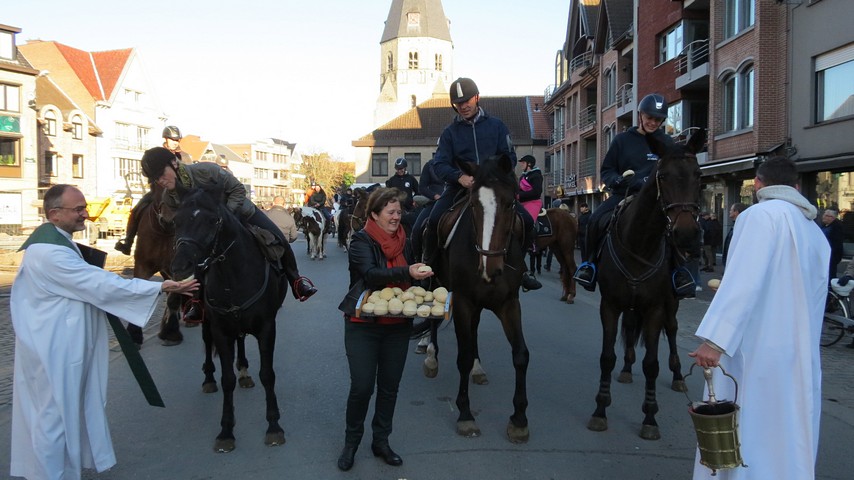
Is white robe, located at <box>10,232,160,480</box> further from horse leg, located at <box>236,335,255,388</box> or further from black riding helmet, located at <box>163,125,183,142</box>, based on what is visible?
black riding helmet, located at <box>163,125,183,142</box>

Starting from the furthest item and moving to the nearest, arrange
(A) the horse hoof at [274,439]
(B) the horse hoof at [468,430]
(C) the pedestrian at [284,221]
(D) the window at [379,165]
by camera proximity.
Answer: (D) the window at [379,165]
(C) the pedestrian at [284,221]
(B) the horse hoof at [468,430]
(A) the horse hoof at [274,439]

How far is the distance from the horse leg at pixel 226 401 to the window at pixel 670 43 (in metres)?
26.4

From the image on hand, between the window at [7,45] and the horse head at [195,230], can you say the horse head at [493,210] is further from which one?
the window at [7,45]

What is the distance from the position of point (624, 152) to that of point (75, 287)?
5.40 metres

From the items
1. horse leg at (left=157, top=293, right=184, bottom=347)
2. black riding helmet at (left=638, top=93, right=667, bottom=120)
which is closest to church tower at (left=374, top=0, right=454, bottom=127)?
horse leg at (left=157, top=293, right=184, bottom=347)

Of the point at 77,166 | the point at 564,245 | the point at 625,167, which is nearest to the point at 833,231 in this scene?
the point at 564,245

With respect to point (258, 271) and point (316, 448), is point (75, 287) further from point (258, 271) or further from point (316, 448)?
point (316, 448)

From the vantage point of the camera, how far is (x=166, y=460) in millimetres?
4898

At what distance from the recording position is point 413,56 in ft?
331

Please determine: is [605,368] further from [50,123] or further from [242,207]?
[50,123]

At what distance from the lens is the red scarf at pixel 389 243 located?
4.79 m

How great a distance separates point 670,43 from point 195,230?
27994 millimetres

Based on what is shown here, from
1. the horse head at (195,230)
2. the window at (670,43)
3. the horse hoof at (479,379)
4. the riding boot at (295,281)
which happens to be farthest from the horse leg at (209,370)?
the window at (670,43)

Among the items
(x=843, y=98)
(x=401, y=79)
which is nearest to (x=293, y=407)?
(x=843, y=98)
